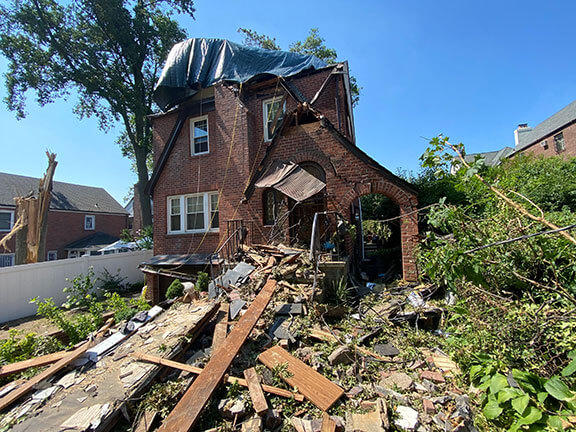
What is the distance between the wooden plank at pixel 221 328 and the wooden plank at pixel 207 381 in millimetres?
300

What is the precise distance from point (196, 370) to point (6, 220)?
90.2ft

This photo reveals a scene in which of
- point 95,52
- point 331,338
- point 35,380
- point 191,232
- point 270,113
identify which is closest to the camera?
point 35,380

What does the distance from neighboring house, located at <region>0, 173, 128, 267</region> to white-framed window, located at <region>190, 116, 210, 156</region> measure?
1750 cm

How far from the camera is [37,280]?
11.3m

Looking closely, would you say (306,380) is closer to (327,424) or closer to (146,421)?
(327,424)

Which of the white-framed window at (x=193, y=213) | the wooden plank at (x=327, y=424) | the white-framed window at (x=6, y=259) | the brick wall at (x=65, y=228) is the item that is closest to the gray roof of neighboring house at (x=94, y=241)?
the brick wall at (x=65, y=228)

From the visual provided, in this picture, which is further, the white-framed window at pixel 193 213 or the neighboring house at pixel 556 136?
the neighboring house at pixel 556 136

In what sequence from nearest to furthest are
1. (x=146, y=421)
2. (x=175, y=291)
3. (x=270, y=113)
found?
(x=146, y=421) < (x=175, y=291) < (x=270, y=113)

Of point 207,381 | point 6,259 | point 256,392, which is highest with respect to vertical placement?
point 6,259

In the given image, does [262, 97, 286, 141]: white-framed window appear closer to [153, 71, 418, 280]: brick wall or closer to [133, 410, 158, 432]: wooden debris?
[153, 71, 418, 280]: brick wall

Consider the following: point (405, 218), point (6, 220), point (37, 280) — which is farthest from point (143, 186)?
point (405, 218)

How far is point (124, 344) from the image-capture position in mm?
4426

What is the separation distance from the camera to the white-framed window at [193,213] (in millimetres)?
11078

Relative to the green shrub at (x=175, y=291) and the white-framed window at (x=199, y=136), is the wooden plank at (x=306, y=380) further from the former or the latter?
the white-framed window at (x=199, y=136)
